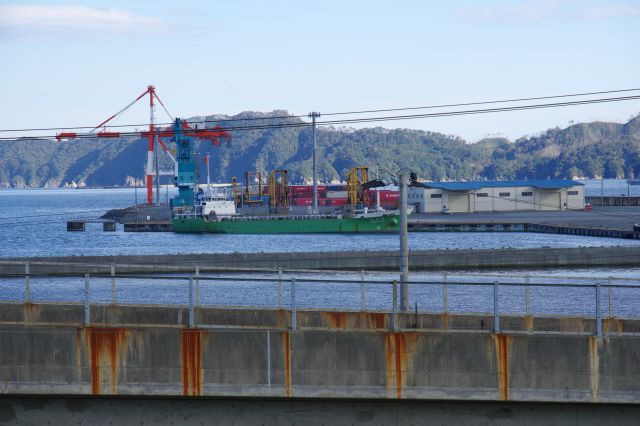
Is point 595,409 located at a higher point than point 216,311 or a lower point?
lower

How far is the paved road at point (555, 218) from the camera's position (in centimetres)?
9494

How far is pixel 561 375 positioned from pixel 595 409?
709 mm

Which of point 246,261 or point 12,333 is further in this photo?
point 246,261

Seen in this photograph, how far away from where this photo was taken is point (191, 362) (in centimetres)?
1171

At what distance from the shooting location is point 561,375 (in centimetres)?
1155

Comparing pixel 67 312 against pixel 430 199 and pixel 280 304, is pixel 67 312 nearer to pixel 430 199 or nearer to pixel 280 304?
pixel 280 304

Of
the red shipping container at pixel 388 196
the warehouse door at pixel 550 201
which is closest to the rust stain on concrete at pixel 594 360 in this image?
the warehouse door at pixel 550 201

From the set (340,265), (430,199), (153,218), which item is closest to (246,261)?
(340,265)

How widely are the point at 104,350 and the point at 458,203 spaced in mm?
108676

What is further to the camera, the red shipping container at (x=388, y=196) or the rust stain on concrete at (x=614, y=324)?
the red shipping container at (x=388, y=196)

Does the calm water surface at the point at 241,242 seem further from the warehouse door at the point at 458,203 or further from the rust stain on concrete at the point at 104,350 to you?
the rust stain on concrete at the point at 104,350

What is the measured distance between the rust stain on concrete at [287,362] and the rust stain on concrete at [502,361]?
2.78 metres

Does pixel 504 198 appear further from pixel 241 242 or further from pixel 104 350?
pixel 104 350

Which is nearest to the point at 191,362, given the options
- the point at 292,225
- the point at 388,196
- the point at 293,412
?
the point at 293,412
